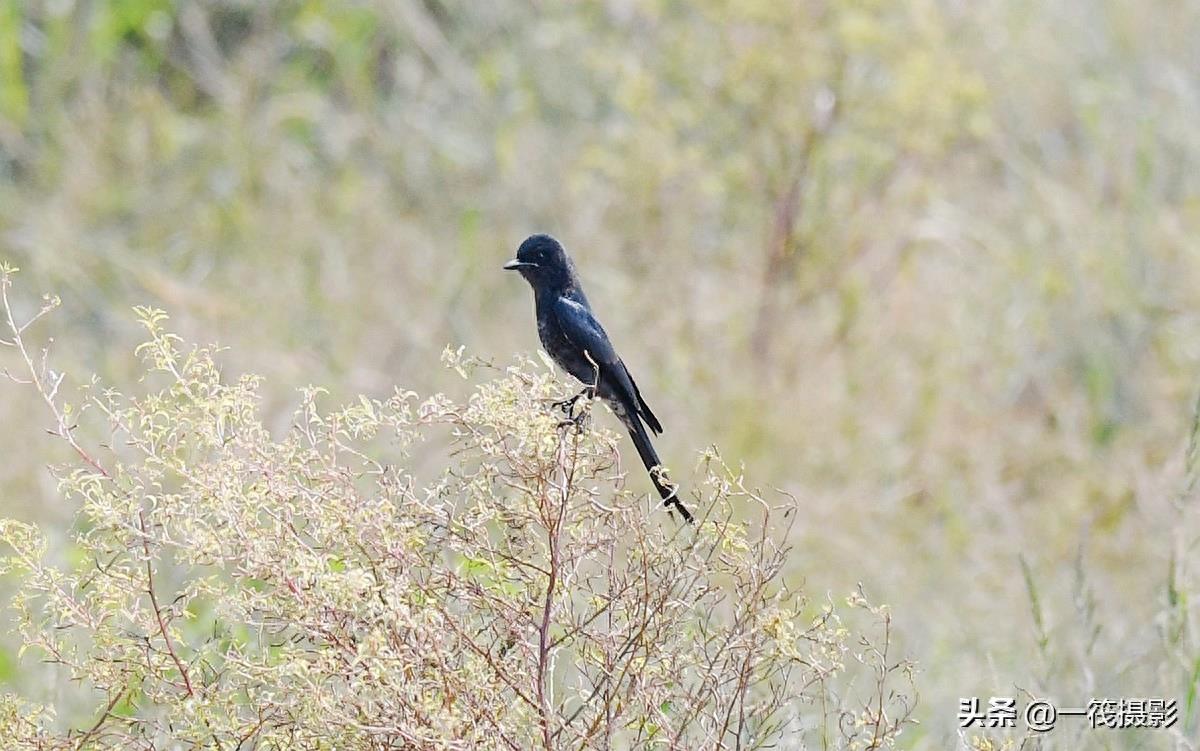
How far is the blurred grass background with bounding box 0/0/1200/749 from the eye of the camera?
6.91 m

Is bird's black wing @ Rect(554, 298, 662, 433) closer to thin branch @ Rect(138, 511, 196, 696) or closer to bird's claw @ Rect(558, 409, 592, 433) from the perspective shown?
bird's claw @ Rect(558, 409, 592, 433)

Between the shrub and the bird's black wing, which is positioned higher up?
the bird's black wing

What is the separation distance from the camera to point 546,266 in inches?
161

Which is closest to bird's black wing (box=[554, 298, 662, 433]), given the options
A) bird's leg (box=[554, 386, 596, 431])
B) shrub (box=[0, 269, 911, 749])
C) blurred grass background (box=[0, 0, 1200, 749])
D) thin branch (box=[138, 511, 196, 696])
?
bird's leg (box=[554, 386, 596, 431])

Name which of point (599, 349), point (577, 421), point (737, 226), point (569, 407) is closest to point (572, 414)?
point (569, 407)

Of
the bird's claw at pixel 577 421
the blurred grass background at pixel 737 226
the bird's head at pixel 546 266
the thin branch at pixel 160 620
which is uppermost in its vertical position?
the blurred grass background at pixel 737 226

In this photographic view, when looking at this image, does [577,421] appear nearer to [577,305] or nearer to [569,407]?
[569,407]

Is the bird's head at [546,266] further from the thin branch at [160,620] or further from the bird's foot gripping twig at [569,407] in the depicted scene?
the thin branch at [160,620]

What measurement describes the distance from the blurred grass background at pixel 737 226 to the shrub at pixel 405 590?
10.4 ft

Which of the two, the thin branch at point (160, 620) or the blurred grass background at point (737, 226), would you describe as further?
the blurred grass background at point (737, 226)

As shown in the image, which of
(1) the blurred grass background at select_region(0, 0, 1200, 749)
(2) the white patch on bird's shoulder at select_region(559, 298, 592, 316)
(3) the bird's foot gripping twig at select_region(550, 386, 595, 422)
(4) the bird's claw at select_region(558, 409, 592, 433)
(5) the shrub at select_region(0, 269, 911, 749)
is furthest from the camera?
(1) the blurred grass background at select_region(0, 0, 1200, 749)

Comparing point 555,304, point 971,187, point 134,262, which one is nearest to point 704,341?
point 971,187

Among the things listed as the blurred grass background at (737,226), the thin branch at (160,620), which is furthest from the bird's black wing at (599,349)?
the blurred grass background at (737,226)

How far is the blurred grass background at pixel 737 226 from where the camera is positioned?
272 inches
